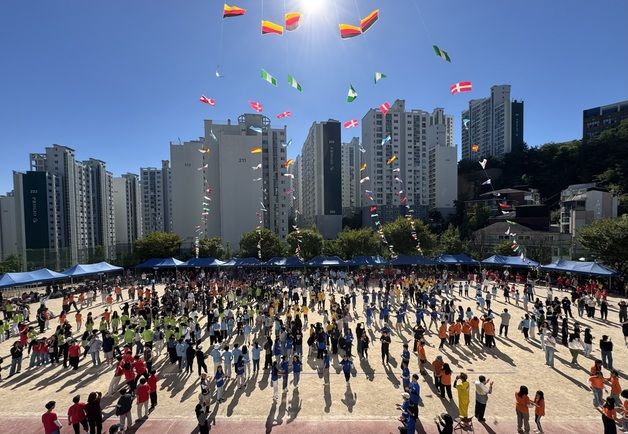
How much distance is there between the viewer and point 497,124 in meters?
103

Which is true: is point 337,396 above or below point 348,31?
below

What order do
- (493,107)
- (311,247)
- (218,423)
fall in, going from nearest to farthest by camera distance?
(218,423)
(311,247)
(493,107)

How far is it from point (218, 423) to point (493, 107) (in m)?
119

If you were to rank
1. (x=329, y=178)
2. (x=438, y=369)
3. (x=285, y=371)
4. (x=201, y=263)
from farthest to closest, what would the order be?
(x=329, y=178) → (x=201, y=263) → (x=285, y=371) → (x=438, y=369)

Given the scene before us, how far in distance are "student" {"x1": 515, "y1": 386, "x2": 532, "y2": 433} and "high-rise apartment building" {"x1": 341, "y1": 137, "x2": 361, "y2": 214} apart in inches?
3118

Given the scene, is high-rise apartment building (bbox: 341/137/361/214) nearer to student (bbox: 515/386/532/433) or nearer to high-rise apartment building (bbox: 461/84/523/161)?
high-rise apartment building (bbox: 461/84/523/161)

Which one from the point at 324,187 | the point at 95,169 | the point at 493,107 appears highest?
the point at 493,107

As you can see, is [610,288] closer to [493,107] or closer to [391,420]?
[391,420]

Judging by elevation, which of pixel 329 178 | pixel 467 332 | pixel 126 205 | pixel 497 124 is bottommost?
pixel 467 332

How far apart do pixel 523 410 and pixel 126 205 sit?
105 metres

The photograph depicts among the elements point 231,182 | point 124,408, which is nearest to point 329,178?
point 231,182

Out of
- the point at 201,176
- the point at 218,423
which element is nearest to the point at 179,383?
the point at 218,423

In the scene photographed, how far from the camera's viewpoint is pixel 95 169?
78250 millimetres

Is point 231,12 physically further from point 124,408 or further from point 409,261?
point 409,261
